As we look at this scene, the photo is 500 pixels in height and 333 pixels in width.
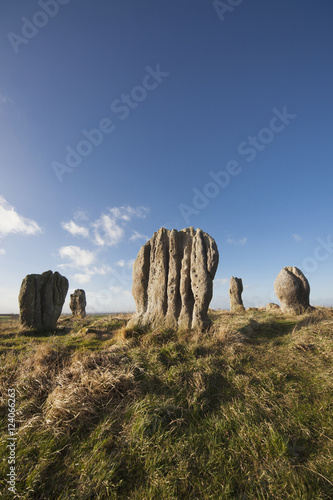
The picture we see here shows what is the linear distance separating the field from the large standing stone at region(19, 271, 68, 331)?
329 inches

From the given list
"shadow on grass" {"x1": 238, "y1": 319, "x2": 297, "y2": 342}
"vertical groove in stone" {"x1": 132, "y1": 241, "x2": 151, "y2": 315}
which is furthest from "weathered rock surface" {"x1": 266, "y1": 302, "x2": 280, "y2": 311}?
"vertical groove in stone" {"x1": 132, "y1": 241, "x2": 151, "y2": 315}

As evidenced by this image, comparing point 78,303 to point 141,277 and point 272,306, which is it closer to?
point 141,277

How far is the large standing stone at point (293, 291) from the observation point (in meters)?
13.1

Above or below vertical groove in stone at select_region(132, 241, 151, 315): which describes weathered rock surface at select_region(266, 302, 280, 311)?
below

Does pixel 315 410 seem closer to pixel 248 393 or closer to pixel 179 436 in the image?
pixel 248 393

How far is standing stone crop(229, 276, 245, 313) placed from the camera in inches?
796

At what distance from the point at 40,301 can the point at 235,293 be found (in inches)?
680

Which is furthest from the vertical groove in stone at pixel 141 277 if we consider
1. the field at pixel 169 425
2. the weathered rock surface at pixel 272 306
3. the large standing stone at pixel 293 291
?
the weathered rock surface at pixel 272 306

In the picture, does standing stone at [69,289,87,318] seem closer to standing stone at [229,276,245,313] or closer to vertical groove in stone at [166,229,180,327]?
standing stone at [229,276,245,313]

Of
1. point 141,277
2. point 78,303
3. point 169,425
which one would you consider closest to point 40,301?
point 141,277

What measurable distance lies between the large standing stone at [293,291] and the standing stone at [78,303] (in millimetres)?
21494

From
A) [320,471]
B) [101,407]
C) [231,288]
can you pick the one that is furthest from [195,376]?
[231,288]

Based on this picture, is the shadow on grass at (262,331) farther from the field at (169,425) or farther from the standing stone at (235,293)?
the standing stone at (235,293)

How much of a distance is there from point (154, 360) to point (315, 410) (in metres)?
3.29
